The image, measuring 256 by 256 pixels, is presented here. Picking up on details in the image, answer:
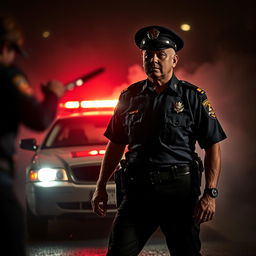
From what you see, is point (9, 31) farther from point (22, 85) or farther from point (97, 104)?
point (97, 104)

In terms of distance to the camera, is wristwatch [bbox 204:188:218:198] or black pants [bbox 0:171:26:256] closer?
black pants [bbox 0:171:26:256]

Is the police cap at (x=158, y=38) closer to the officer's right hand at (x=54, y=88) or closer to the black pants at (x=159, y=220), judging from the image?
the black pants at (x=159, y=220)

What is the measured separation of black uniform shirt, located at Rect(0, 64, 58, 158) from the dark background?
218 inches

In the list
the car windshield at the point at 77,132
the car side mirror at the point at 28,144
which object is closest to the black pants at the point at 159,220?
the car windshield at the point at 77,132

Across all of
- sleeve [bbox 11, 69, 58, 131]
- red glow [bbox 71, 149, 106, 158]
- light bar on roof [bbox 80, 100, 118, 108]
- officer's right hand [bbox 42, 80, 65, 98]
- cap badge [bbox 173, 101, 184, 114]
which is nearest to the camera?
sleeve [bbox 11, 69, 58, 131]

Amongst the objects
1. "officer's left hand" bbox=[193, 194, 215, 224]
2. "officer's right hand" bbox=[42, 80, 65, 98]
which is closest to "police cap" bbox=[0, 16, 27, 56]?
"officer's right hand" bbox=[42, 80, 65, 98]

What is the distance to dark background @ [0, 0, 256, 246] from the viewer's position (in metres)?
13.6

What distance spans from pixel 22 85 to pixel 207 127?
69.6 inches

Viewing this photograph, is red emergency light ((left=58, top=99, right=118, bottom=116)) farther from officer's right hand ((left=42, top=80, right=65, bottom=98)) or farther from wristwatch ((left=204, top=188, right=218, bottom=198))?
officer's right hand ((left=42, top=80, right=65, bottom=98))

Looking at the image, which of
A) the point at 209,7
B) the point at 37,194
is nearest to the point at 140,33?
the point at 37,194

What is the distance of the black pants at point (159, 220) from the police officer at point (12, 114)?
53.3 inches

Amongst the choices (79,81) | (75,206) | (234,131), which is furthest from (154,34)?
(234,131)

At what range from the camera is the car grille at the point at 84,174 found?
9.34 m

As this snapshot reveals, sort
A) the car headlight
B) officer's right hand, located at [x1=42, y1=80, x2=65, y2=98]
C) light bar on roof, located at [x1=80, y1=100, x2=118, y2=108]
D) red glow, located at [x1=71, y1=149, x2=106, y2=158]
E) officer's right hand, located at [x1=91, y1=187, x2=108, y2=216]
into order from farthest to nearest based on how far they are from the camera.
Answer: light bar on roof, located at [x1=80, y1=100, x2=118, y2=108]
red glow, located at [x1=71, y1=149, x2=106, y2=158]
the car headlight
officer's right hand, located at [x1=91, y1=187, x2=108, y2=216]
officer's right hand, located at [x1=42, y1=80, x2=65, y2=98]
